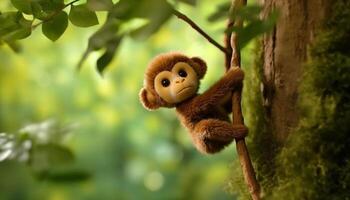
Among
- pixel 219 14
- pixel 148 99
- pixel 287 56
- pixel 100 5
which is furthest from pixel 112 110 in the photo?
pixel 219 14

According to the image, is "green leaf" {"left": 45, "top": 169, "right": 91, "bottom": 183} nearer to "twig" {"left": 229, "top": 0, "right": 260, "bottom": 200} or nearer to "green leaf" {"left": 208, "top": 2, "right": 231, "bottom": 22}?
"twig" {"left": 229, "top": 0, "right": 260, "bottom": 200}

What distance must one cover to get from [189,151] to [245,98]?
2.37 meters

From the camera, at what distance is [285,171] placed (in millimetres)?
738

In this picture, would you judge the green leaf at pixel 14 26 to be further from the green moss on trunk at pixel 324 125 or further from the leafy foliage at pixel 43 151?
the green moss on trunk at pixel 324 125

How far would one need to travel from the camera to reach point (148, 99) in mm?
851

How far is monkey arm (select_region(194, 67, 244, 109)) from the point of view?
782 mm

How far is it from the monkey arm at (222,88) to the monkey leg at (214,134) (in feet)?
0.08

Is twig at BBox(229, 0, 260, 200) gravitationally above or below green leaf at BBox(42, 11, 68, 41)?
below

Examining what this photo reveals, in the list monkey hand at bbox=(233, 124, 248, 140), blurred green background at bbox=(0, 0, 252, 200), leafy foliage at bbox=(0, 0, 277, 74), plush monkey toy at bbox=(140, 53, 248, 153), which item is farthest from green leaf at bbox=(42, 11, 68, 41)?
blurred green background at bbox=(0, 0, 252, 200)

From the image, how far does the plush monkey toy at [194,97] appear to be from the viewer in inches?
30.4

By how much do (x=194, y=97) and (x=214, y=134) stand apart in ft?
0.21

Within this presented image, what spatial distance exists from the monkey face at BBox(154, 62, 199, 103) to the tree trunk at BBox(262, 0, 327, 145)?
0.32 ft

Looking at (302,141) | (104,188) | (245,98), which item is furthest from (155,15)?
(104,188)

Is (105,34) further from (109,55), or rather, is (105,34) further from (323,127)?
(323,127)
